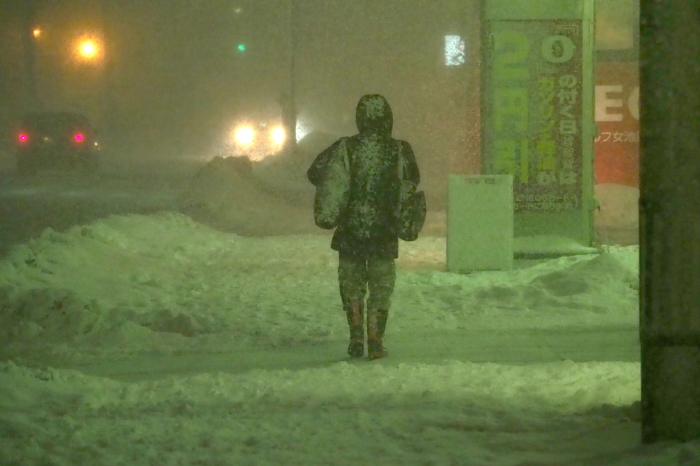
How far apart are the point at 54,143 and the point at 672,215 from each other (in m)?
30.2

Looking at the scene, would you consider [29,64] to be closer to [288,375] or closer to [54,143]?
[54,143]

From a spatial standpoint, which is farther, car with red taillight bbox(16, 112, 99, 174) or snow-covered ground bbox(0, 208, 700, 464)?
car with red taillight bbox(16, 112, 99, 174)

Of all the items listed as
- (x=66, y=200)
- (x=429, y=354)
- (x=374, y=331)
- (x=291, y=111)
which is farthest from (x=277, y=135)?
(x=374, y=331)

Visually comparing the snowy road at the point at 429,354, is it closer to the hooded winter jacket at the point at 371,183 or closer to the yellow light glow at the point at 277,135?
the hooded winter jacket at the point at 371,183

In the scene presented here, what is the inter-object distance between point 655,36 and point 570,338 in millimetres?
4063

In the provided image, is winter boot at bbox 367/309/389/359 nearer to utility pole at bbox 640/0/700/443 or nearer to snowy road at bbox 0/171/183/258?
utility pole at bbox 640/0/700/443

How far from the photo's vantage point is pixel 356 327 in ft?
23.4

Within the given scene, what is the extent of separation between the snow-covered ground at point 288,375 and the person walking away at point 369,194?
0.81 m

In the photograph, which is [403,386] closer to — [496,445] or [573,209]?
[496,445]

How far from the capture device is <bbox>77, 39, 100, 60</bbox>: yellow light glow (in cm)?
5791

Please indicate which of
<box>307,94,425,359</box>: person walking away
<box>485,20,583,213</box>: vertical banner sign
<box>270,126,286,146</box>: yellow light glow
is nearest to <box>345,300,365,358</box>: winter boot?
<box>307,94,425,359</box>: person walking away

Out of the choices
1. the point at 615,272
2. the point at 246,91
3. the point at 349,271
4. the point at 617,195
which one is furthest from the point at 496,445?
the point at 246,91

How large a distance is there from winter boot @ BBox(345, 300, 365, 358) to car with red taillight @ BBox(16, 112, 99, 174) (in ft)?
87.5

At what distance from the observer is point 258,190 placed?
22.7 metres
